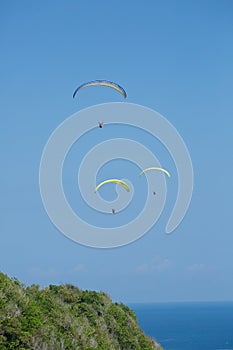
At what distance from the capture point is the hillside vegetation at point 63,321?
2014cm

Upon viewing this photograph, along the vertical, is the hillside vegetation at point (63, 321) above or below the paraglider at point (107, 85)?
below

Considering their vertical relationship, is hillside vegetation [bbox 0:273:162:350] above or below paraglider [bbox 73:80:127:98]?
below

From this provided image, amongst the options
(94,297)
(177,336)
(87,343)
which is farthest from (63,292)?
(177,336)

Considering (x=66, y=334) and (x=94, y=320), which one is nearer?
(x=66, y=334)

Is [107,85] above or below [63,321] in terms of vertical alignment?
above

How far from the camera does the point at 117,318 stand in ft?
99.0

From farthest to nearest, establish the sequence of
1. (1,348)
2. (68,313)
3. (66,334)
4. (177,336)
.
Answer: (177,336)
(68,313)
(66,334)
(1,348)

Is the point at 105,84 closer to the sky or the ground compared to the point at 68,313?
closer to the sky

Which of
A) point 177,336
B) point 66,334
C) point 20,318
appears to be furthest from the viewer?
point 177,336

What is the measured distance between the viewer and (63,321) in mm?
23688

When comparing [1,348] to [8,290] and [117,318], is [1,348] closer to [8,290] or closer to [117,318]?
[8,290]

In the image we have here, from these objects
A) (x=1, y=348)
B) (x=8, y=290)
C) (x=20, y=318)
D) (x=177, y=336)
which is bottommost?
(x=1, y=348)

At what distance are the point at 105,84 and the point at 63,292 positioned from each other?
11.6 meters

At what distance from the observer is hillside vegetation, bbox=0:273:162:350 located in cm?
2014
